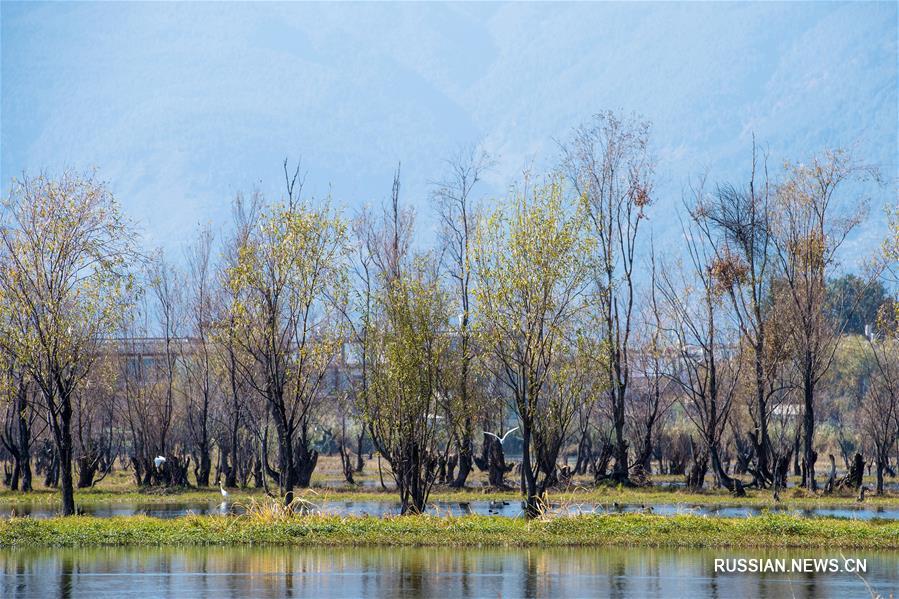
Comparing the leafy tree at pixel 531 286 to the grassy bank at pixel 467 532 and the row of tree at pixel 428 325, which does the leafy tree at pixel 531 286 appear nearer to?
the row of tree at pixel 428 325

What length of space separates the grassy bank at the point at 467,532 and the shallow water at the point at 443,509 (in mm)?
7184

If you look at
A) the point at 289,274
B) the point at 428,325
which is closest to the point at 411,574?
the point at 428,325

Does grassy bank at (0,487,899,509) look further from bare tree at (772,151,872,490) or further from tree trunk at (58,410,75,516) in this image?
tree trunk at (58,410,75,516)

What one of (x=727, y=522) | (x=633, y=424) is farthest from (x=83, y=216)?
(x=633, y=424)

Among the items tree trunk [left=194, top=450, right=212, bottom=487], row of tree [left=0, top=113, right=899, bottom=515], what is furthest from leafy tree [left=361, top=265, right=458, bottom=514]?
tree trunk [left=194, top=450, right=212, bottom=487]

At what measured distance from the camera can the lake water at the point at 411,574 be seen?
23453mm

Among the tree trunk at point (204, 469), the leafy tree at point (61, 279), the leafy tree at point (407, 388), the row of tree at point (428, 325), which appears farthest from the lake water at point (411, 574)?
the tree trunk at point (204, 469)

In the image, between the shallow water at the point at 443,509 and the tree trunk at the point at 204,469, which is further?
the tree trunk at the point at 204,469

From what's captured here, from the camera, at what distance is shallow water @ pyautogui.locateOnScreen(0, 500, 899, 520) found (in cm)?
4094

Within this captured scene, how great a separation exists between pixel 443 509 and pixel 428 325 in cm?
942

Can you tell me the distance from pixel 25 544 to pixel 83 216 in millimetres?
11030

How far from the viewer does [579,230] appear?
3666cm

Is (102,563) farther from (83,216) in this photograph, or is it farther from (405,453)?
(83,216)

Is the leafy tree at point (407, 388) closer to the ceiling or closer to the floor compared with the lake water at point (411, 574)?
closer to the ceiling
